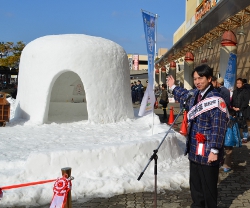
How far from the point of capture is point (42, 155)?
179 inches

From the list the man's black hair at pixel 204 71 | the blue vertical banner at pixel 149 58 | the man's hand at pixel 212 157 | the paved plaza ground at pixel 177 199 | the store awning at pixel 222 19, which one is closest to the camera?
→ the man's hand at pixel 212 157

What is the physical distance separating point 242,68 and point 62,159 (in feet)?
39.9

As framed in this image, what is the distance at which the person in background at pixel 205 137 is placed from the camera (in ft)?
10.1

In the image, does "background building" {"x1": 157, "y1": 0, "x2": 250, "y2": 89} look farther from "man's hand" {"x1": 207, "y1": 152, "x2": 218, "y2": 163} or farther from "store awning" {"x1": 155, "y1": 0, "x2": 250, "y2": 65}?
"man's hand" {"x1": 207, "y1": 152, "x2": 218, "y2": 163}

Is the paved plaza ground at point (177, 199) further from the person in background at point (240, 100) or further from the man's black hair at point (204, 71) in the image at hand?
the person in background at point (240, 100)

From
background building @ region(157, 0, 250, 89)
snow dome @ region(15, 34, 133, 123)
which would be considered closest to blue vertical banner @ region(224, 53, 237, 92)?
background building @ region(157, 0, 250, 89)

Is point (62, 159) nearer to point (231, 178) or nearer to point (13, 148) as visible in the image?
point (13, 148)

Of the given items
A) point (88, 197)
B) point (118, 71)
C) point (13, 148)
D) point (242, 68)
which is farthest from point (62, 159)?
point (242, 68)

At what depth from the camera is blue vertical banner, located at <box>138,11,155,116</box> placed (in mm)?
6023

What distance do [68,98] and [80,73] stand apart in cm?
343

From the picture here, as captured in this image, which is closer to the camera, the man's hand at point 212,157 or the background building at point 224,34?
the man's hand at point 212,157

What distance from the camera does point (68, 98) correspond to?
1144cm

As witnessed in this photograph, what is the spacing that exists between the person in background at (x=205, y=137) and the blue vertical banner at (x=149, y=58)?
103 inches

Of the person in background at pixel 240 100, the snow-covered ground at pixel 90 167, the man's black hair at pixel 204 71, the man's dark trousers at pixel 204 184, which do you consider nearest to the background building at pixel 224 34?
the person in background at pixel 240 100
